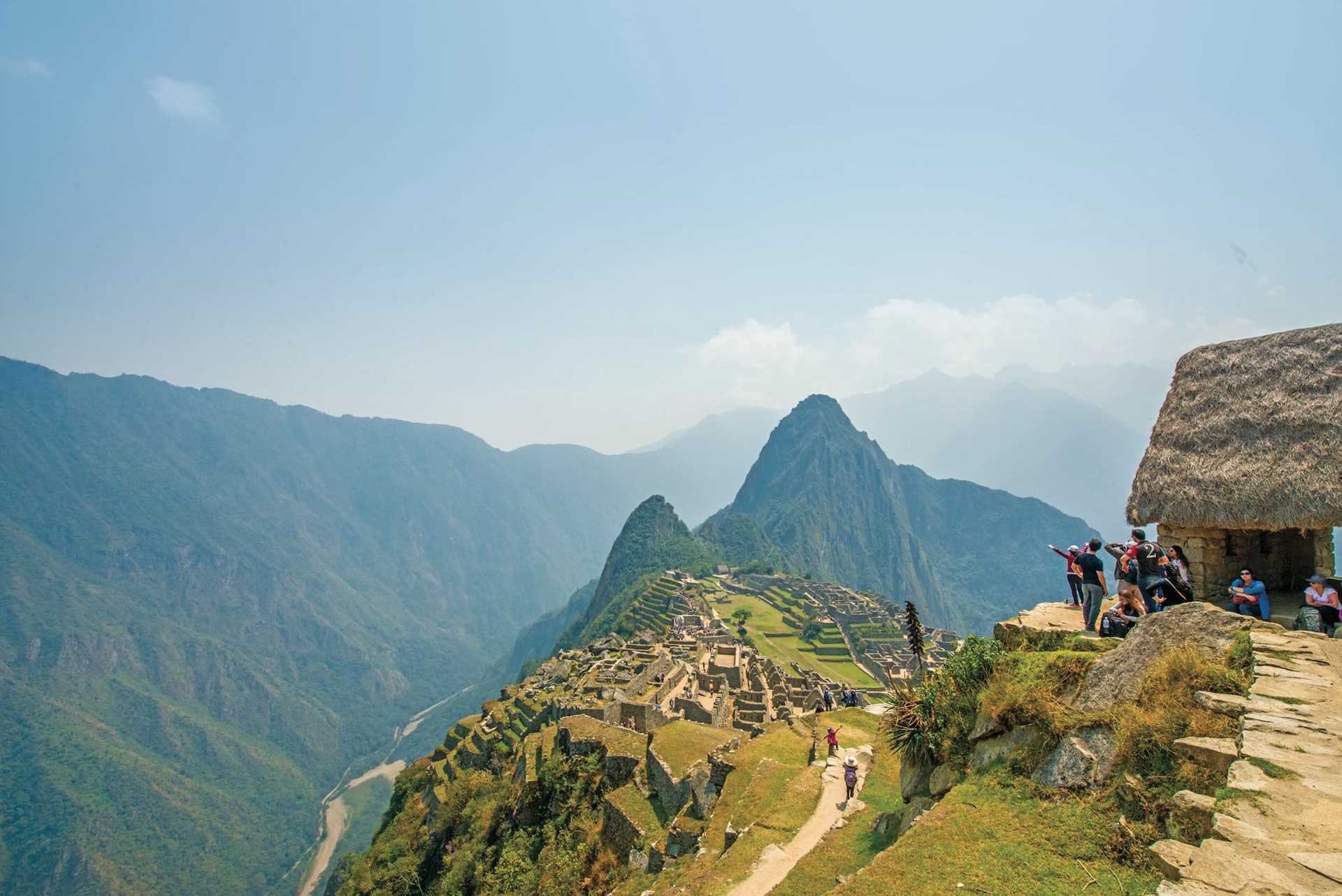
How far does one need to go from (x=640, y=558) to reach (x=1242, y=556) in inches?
5304

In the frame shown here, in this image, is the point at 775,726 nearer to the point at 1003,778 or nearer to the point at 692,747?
the point at 692,747

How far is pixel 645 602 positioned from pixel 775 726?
220 ft

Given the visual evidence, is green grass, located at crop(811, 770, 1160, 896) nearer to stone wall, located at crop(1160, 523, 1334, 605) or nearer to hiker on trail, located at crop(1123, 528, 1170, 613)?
hiker on trail, located at crop(1123, 528, 1170, 613)

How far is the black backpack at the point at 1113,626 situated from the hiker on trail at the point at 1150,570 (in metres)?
0.76

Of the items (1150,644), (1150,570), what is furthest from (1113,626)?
(1150,644)

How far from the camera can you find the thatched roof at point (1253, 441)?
1183 cm

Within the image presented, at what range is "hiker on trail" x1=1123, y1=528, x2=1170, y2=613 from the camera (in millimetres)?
11742

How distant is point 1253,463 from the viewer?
12508 mm

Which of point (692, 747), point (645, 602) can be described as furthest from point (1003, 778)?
point (645, 602)

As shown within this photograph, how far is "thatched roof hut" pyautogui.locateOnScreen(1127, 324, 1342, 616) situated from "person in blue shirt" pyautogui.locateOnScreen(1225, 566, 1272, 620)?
909 mm

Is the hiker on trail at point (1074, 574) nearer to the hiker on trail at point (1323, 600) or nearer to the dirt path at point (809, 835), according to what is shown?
the hiker on trail at point (1323, 600)

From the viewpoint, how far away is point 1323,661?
8430mm

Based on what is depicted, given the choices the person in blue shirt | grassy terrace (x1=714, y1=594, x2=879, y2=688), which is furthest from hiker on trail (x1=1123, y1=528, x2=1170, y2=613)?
grassy terrace (x1=714, y1=594, x2=879, y2=688)

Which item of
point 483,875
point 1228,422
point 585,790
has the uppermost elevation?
point 1228,422
